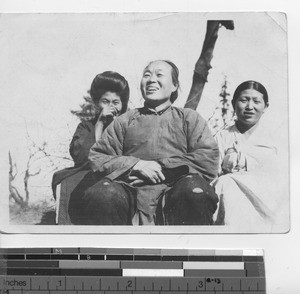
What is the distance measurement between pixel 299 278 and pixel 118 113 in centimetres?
40

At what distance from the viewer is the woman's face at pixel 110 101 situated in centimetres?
80

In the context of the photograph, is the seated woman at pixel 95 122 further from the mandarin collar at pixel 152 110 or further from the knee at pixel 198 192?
the knee at pixel 198 192

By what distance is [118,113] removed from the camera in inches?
31.3

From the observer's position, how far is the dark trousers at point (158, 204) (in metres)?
0.78

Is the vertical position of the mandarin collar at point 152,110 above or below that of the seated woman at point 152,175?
above

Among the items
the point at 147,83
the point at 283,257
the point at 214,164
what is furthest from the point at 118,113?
the point at 283,257

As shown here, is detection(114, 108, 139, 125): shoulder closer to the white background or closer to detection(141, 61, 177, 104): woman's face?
detection(141, 61, 177, 104): woman's face

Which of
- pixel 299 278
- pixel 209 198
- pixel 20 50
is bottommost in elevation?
pixel 299 278

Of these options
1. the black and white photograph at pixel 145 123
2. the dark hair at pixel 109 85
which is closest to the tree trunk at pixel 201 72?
the black and white photograph at pixel 145 123

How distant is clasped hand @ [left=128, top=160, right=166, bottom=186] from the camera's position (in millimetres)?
783

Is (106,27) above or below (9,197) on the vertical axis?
above

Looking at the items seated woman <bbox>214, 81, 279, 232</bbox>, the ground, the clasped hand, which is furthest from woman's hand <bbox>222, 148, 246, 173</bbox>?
the ground

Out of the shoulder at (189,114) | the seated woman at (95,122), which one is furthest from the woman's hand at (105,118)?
the shoulder at (189,114)
